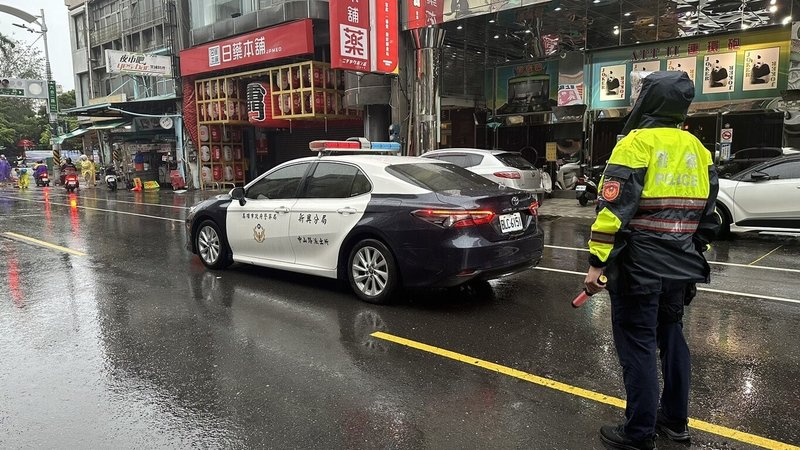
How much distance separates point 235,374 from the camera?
4.18 m

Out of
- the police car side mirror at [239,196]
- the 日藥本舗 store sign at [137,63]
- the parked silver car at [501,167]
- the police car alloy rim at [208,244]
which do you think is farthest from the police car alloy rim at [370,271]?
the 日藥本舗 store sign at [137,63]

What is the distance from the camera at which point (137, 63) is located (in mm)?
22641

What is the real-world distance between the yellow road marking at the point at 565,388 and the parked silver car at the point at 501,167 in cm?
716

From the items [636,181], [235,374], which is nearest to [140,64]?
[235,374]

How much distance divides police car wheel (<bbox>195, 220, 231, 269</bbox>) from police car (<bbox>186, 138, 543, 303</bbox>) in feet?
0.79

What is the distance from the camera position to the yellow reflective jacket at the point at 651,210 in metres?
2.82

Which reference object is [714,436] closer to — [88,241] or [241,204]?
[241,204]

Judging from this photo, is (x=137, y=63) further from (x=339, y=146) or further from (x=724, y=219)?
(x=724, y=219)

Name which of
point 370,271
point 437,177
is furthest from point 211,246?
point 437,177

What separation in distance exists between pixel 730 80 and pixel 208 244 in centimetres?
1373

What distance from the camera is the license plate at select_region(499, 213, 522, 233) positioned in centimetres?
562

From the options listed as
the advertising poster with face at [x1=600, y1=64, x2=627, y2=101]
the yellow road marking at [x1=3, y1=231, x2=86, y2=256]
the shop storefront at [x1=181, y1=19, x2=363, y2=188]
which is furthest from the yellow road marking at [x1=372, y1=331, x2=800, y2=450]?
the shop storefront at [x1=181, y1=19, x2=363, y2=188]

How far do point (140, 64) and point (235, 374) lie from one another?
2204cm

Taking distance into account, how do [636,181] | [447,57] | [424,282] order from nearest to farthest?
1. [636,181]
2. [424,282]
3. [447,57]
